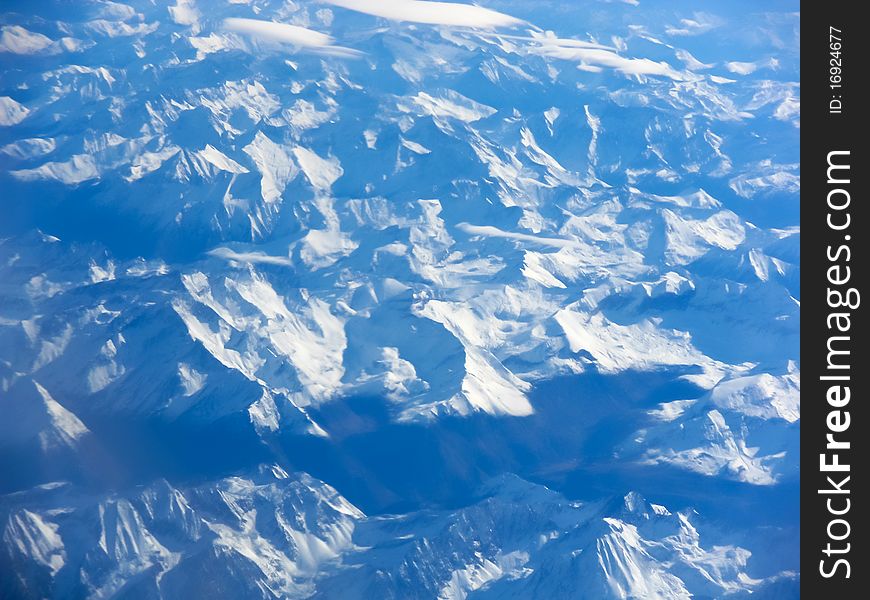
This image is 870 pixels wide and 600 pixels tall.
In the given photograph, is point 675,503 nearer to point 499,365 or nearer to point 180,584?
point 499,365

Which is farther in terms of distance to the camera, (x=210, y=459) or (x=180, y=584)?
(x=210, y=459)
